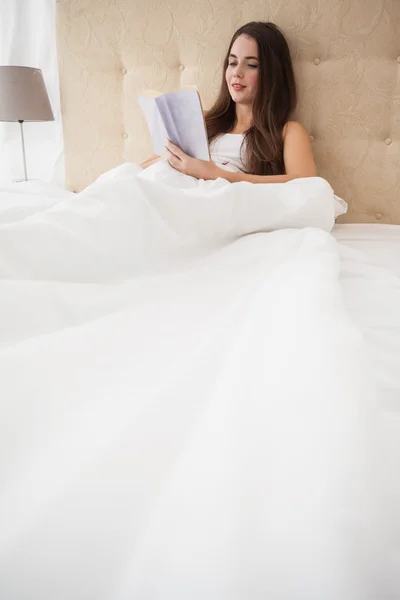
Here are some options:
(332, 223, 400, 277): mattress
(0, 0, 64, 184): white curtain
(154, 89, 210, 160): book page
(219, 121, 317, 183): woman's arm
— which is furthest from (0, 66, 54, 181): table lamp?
(332, 223, 400, 277): mattress

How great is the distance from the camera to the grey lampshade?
1.51 m

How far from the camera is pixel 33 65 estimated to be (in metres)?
1.83

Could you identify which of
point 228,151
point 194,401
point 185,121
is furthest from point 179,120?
point 194,401

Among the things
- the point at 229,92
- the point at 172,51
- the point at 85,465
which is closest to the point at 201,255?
the point at 85,465

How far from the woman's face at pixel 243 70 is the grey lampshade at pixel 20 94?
0.73 meters

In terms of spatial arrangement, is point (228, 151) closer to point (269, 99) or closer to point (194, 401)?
point (269, 99)

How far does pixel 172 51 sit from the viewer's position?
4.79 feet

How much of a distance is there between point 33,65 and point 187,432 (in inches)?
80.6

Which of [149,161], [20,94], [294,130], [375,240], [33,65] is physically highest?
[33,65]

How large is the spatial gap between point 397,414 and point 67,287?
1.20 feet

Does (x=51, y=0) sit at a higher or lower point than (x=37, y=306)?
higher

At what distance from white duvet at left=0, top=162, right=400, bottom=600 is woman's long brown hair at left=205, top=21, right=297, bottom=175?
2.86 feet

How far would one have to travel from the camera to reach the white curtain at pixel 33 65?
1.76m

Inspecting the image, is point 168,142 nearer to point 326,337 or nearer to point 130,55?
point 130,55
